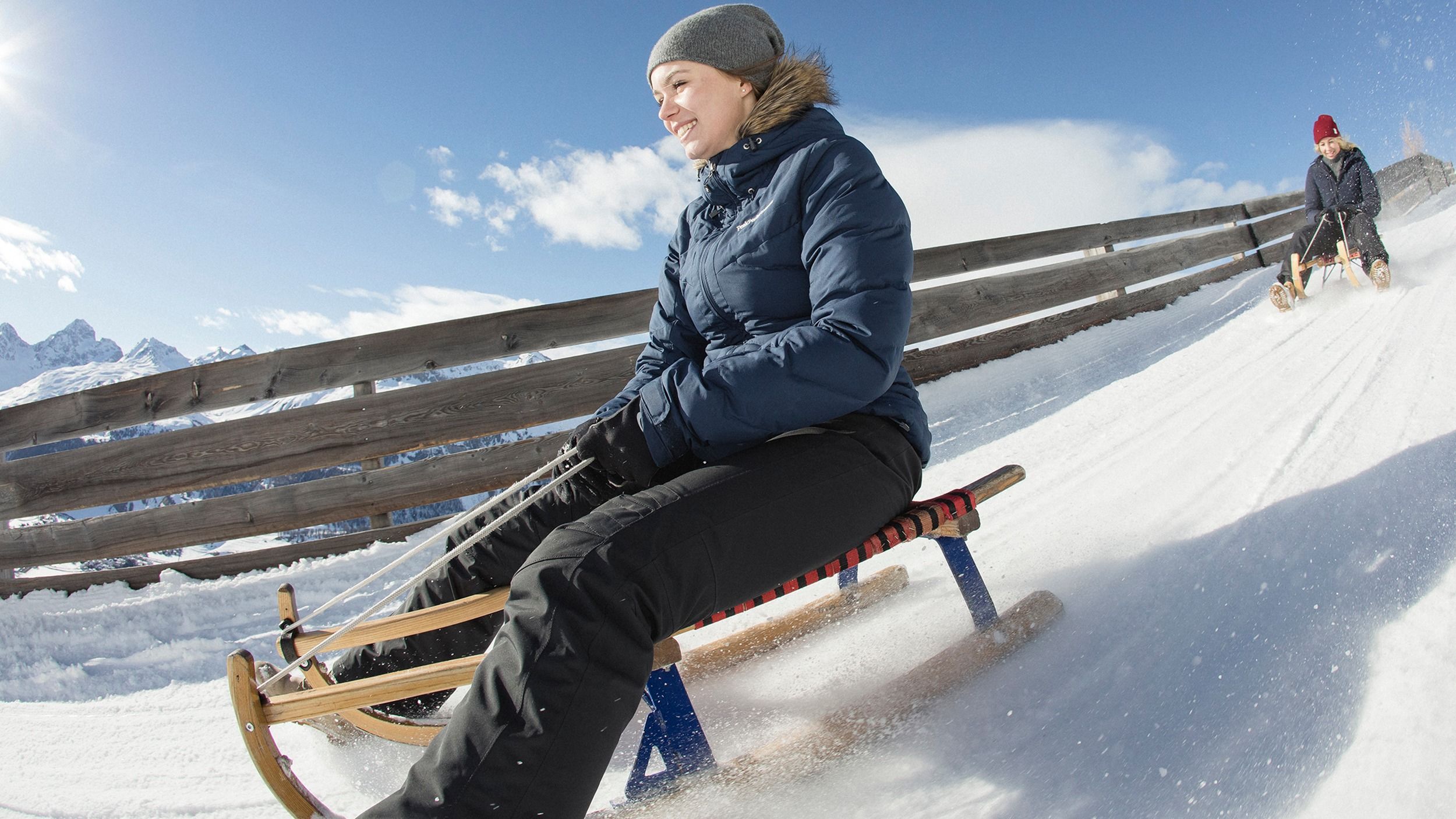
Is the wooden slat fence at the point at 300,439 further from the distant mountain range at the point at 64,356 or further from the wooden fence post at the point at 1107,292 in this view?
the distant mountain range at the point at 64,356

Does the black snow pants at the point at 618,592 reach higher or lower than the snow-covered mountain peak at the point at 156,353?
lower

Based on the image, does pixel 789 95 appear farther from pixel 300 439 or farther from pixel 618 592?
pixel 300 439

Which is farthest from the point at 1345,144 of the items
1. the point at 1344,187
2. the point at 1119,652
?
the point at 1119,652

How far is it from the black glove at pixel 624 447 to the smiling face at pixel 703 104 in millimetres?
677

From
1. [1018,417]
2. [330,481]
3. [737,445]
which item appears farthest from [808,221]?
[330,481]

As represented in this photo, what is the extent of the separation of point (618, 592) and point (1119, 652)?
4.01 ft

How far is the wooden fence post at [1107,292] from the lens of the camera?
6.70 metres

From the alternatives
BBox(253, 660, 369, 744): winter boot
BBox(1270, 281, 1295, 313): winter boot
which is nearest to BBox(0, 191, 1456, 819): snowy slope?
BBox(253, 660, 369, 744): winter boot

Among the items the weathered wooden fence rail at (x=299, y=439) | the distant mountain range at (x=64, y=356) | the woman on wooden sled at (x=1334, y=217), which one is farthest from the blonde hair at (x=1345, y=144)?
the distant mountain range at (x=64, y=356)

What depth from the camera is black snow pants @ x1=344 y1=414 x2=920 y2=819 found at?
1000 mm

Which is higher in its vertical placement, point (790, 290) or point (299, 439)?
point (299, 439)

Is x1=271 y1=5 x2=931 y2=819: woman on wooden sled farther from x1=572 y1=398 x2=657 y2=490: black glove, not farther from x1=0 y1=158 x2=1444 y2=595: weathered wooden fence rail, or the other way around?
x1=0 y1=158 x2=1444 y2=595: weathered wooden fence rail

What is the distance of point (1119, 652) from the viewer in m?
1.67

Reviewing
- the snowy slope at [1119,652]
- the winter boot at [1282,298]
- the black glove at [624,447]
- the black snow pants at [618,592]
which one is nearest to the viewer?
the black snow pants at [618,592]
